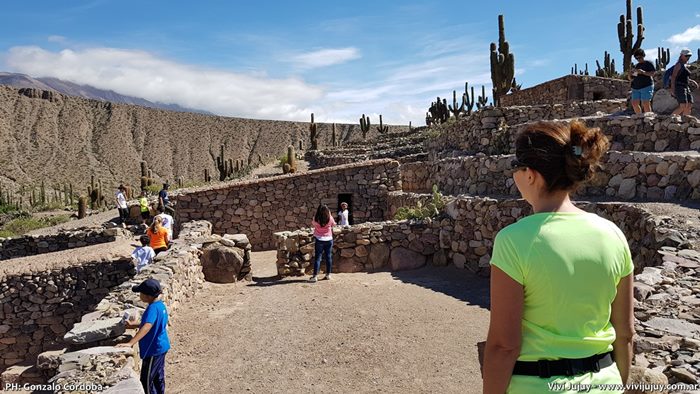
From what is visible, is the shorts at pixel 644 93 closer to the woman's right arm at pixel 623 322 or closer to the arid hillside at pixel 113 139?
the woman's right arm at pixel 623 322

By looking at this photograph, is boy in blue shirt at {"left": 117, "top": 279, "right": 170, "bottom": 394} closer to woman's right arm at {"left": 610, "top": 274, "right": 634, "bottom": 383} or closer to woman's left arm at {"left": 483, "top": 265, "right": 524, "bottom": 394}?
woman's left arm at {"left": 483, "top": 265, "right": 524, "bottom": 394}

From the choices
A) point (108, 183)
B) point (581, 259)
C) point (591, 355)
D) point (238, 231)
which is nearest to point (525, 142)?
point (581, 259)

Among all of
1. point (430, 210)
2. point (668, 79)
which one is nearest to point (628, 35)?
Result: point (668, 79)

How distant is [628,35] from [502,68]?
7.25 metres

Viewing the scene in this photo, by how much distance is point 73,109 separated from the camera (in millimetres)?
72188

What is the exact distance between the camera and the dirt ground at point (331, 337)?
5.70 metres

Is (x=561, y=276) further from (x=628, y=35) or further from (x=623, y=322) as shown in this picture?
(x=628, y=35)

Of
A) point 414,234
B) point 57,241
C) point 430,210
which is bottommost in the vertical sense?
point 57,241

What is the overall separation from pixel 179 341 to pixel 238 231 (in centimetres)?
858

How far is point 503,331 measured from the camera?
1797mm

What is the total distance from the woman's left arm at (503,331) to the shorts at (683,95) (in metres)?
11.1

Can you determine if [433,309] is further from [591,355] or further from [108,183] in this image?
[108,183]

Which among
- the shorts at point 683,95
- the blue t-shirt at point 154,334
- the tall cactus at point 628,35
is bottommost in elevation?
the blue t-shirt at point 154,334

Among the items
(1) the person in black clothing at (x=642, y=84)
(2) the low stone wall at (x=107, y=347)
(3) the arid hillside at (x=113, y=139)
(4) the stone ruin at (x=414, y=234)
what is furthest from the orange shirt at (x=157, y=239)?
(3) the arid hillside at (x=113, y=139)
